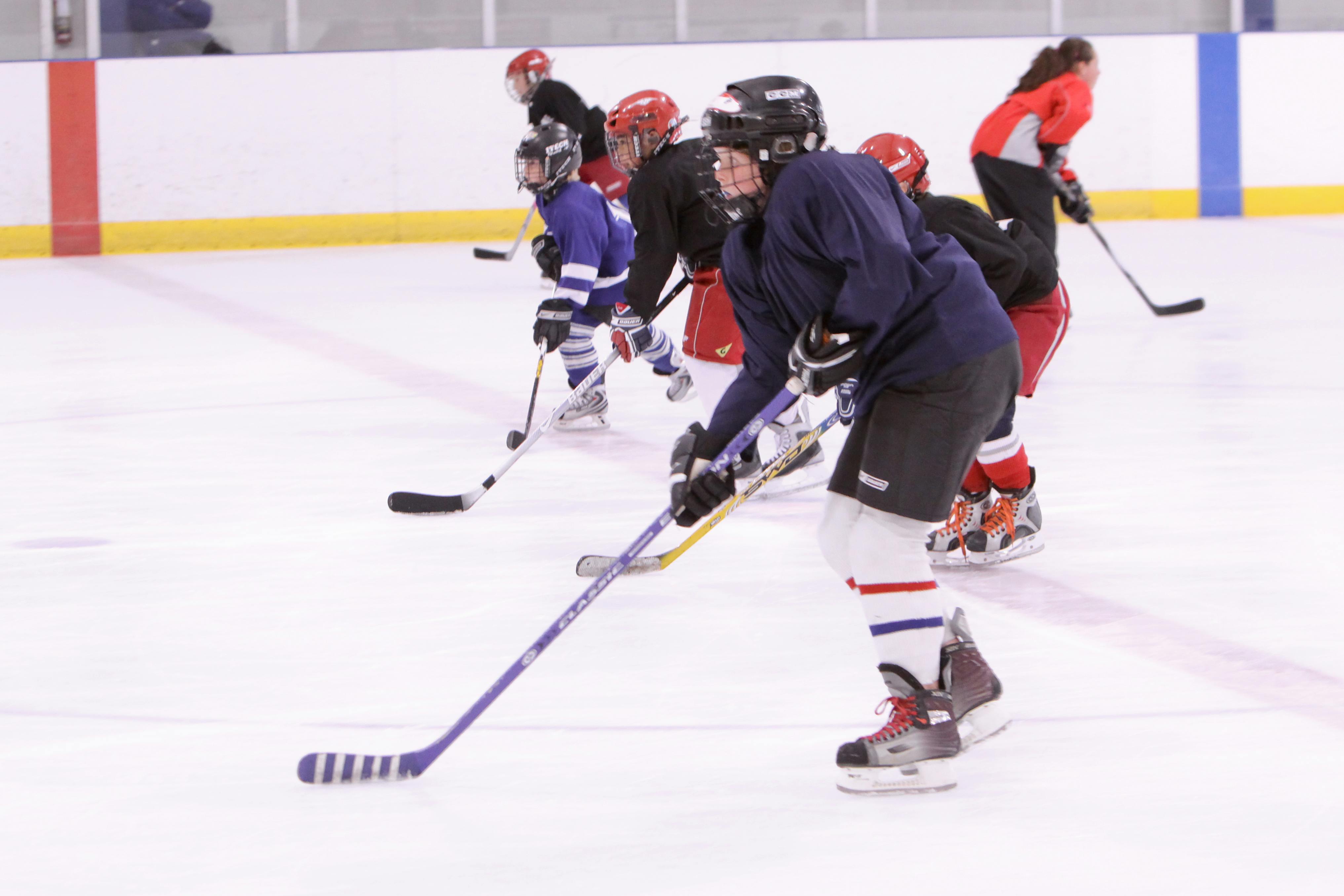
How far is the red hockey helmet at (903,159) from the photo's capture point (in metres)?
2.90

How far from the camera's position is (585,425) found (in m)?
4.62

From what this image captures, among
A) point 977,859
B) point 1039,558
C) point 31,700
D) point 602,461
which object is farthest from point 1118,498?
point 31,700

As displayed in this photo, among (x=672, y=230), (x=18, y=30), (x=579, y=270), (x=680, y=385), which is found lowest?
(x=680, y=385)

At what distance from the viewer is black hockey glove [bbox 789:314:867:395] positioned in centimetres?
199

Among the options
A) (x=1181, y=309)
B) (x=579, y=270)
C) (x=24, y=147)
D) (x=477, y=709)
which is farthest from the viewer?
(x=24, y=147)

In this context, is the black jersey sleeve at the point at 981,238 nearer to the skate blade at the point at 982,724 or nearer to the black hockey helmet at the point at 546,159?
the skate blade at the point at 982,724

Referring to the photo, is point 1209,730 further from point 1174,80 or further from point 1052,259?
point 1174,80

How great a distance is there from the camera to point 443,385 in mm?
5297

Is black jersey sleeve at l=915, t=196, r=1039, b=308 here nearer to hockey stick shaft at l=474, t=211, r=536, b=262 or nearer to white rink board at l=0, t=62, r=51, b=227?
hockey stick shaft at l=474, t=211, r=536, b=262

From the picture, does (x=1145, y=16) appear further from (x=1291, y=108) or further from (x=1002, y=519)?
(x=1002, y=519)

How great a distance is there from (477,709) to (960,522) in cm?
131

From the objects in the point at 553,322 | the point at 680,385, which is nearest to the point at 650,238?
the point at 553,322

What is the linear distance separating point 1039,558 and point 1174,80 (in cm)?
835

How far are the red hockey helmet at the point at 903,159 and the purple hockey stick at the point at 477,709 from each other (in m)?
0.84
